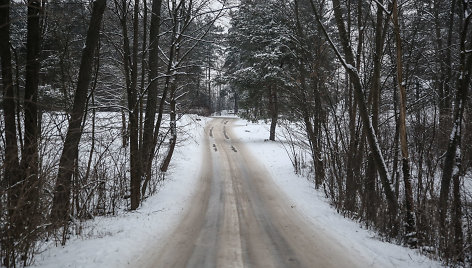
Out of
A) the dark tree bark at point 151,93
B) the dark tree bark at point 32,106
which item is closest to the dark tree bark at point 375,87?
the dark tree bark at point 151,93

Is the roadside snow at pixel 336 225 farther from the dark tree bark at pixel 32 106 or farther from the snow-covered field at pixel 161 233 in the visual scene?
the dark tree bark at pixel 32 106

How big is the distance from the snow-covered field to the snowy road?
1.00 feet

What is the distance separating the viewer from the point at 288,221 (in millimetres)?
8031

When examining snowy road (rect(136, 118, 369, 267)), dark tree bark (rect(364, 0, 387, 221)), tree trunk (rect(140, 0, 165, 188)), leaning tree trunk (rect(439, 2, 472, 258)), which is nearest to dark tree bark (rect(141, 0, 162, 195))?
tree trunk (rect(140, 0, 165, 188))

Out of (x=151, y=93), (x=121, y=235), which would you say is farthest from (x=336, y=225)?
(x=151, y=93)

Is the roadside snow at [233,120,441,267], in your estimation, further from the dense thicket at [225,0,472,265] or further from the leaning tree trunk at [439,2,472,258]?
the leaning tree trunk at [439,2,472,258]

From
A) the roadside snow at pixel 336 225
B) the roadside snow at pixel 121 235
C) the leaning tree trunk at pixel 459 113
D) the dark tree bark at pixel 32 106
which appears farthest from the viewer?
the leaning tree trunk at pixel 459 113

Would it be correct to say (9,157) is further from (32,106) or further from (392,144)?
(392,144)

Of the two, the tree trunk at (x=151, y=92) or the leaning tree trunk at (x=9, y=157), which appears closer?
the leaning tree trunk at (x=9, y=157)

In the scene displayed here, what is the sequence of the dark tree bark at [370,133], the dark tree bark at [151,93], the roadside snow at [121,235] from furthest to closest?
the dark tree bark at [151,93]
the dark tree bark at [370,133]
the roadside snow at [121,235]

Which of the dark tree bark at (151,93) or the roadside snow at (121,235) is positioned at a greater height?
the dark tree bark at (151,93)

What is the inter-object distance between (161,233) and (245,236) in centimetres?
180

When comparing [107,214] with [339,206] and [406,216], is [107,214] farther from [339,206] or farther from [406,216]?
[406,216]

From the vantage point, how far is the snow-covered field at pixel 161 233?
17.4ft
